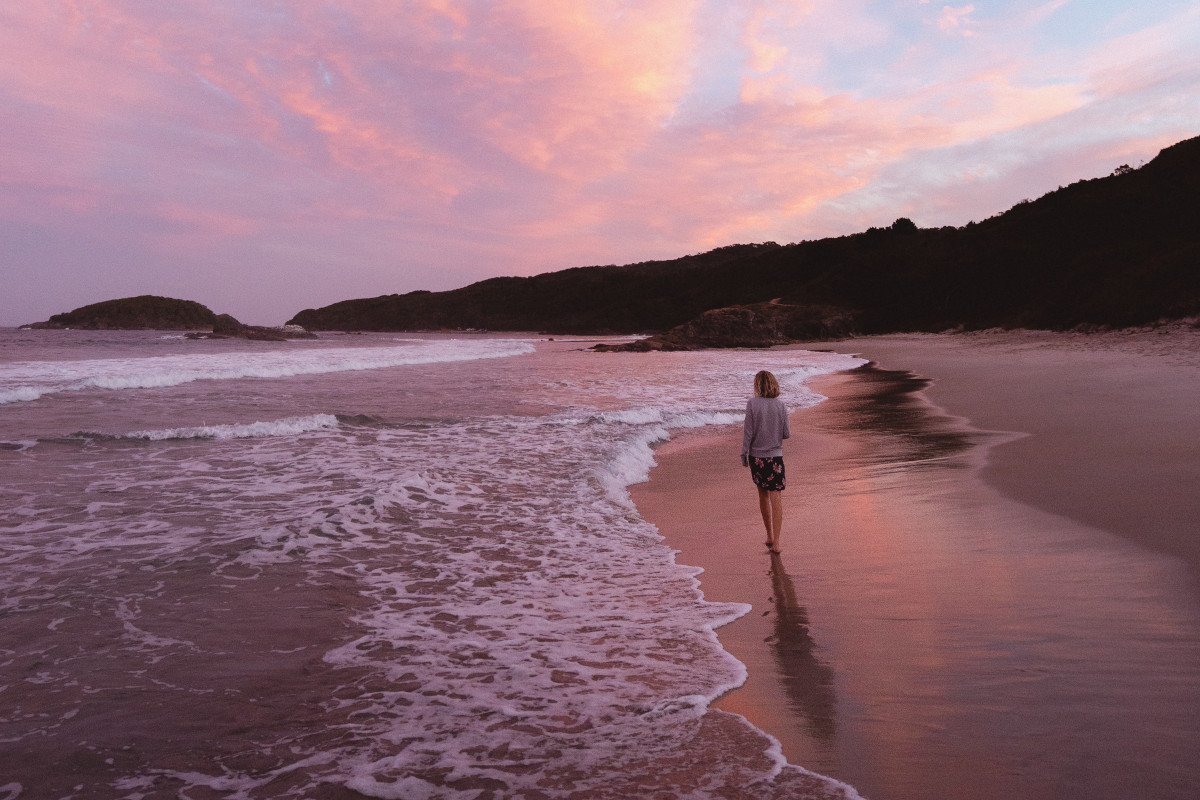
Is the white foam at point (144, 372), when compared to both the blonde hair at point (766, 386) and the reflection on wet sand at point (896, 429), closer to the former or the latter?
the blonde hair at point (766, 386)

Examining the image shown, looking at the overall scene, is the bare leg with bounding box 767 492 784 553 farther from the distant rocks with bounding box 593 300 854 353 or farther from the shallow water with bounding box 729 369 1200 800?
the distant rocks with bounding box 593 300 854 353

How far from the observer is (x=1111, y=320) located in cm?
3481

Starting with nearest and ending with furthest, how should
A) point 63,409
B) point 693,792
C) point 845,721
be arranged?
point 693,792
point 845,721
point 63,409

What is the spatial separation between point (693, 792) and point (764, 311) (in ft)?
200

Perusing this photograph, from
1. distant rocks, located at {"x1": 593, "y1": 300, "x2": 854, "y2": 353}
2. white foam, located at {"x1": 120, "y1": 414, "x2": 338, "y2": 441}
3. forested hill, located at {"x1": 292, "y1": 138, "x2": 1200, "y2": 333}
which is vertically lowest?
white foam, located at {"x1": 120, "y1": 414, "x2": 338, "y2": 441}

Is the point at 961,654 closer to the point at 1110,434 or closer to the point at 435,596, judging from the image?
the point at 435,596

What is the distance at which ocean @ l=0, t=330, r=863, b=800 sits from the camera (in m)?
2.99

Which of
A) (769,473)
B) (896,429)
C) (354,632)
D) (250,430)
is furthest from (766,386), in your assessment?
(250,430)

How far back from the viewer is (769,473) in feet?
21.3

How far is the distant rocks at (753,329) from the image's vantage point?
193ft

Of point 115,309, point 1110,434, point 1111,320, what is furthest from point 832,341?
point 115,309

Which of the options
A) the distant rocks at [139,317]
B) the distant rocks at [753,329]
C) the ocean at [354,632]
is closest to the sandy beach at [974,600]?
the ocean at [354,632]

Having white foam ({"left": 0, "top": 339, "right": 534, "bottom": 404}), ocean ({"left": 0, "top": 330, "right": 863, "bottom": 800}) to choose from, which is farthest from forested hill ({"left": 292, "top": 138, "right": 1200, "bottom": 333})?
white foam ({"left": 0, "top": 339, "right": 534, "bottom": 404})

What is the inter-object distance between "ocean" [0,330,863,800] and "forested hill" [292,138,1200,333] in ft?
116
